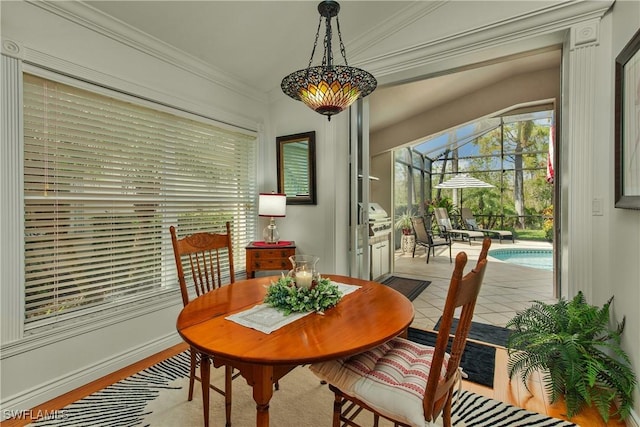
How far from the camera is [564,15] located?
6.73 ft

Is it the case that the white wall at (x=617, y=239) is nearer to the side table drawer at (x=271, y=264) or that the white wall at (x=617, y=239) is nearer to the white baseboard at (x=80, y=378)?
the side table drawer at (x=271, y=264)

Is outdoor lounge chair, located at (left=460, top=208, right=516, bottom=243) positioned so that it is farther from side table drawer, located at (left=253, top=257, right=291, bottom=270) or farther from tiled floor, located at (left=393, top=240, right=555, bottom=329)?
side table drawer, located at (left=253, top=257, right=291, bottom=270)

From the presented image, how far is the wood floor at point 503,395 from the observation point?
175cm

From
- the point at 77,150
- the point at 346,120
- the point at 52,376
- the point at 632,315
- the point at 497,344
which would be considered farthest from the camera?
the point at 346,120

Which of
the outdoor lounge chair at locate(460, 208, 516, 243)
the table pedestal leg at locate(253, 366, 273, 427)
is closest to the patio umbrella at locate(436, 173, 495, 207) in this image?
the outdoor lounge chair at locate(460, 208, 516, 243)

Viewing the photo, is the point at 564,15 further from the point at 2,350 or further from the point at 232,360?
the point at 2,350

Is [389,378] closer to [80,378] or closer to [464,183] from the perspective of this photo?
[80,378]

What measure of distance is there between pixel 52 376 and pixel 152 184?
146 centimetres

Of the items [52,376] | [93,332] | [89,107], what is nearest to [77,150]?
[89,107]

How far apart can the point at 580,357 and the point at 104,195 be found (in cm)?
322

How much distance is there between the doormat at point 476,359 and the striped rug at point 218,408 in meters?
0.25

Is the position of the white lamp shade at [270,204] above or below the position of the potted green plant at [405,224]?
above

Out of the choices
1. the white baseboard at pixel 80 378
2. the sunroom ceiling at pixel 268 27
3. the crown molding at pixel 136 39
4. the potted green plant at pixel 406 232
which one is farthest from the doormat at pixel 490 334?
the potted green plant at pixel 406 232

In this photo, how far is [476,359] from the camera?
8.03 feet
